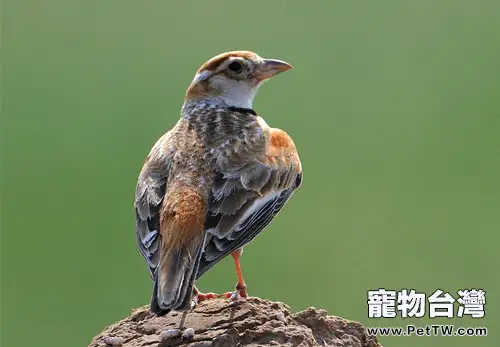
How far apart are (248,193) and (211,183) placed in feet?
1.09

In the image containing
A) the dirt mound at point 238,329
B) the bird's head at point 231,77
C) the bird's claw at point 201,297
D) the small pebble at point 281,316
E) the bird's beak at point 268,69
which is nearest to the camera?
the dirt mound at point 238,329

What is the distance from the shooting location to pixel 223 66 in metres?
10.1

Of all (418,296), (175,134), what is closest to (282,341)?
(175,134)

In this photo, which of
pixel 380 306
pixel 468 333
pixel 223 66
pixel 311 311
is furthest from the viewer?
pixel 468 333

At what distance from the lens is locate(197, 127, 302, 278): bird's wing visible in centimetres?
779

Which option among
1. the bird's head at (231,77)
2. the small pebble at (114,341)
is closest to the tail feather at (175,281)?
the small pebble at (114,341)

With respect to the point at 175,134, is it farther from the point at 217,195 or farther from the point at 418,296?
the point at 418,296

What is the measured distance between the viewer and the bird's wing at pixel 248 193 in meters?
7.79

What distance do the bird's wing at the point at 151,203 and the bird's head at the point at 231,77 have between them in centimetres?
127

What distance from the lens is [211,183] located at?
8.18 meters

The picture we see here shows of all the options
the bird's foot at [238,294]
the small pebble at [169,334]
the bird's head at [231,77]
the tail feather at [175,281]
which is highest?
the bird's head at [231,77]

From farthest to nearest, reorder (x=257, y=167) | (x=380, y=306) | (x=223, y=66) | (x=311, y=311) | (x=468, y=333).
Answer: (x=468, y=333) < (x=380, y=306) < (x=223, y=66) < (x=257, y=167) < (x=311, y=311)

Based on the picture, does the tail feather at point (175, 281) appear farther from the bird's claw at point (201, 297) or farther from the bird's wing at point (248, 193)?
the bird's claw at point (201, 297)

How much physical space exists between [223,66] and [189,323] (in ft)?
11.2
